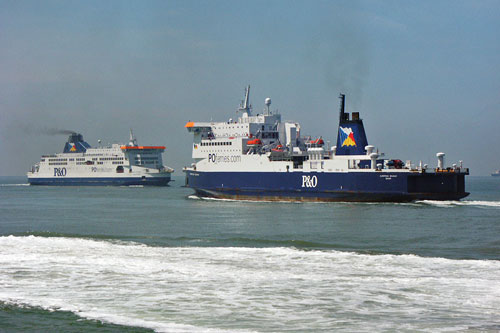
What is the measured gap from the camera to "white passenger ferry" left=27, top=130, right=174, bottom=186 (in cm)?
7456

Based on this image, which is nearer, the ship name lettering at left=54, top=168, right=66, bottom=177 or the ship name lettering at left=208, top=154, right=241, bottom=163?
the ship name lettering at left=208, top=154, right=241, bottom=163

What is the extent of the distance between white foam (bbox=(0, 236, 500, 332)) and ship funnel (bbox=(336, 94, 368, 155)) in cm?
2043

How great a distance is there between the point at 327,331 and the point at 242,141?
107ft

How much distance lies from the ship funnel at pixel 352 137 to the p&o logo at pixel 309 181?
8.22ft

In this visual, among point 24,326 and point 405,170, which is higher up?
point 405,170

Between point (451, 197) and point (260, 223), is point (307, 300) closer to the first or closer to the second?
point (260, 223)

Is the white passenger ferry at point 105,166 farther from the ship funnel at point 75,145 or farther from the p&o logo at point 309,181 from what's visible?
the p&o logo at point 309,181

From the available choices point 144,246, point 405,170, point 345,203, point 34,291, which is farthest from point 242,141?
point 34,291

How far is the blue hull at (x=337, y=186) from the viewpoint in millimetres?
34438

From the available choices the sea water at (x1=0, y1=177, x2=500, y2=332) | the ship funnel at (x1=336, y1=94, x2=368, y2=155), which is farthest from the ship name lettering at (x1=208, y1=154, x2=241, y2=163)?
the sea water at (x1=0, y1=177, x2=500, y2=332)

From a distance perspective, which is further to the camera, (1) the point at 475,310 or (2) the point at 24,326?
(1) the point at 475,310

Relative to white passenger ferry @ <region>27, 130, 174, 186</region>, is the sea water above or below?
below

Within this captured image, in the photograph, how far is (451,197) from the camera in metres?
34.7

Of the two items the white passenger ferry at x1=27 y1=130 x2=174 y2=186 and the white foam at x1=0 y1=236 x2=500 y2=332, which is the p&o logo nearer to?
the white foam at x1=0 y1=236 x2=500 y2=332
